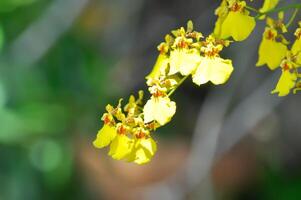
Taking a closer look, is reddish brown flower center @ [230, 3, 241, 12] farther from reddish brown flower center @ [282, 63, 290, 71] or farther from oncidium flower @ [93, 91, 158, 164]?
oncidium flower @ [93, 91, 158, 164]

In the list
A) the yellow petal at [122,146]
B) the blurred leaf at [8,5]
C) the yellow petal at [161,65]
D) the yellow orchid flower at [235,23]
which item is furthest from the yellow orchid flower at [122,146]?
the blurred leaf at [8,5]

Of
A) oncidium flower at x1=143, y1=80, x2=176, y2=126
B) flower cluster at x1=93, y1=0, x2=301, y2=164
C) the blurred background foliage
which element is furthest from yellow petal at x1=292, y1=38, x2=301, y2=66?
the blurred background foliage

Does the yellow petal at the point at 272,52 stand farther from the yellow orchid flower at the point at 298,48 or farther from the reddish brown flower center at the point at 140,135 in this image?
the reddish brown flower center at the point at 140,135

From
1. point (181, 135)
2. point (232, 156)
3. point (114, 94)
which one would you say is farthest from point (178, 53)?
point (232, 156)

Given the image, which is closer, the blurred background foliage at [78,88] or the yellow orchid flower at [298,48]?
the yellow orchid flower at [298,48]

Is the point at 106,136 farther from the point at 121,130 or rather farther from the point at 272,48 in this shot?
the point at 272,48
